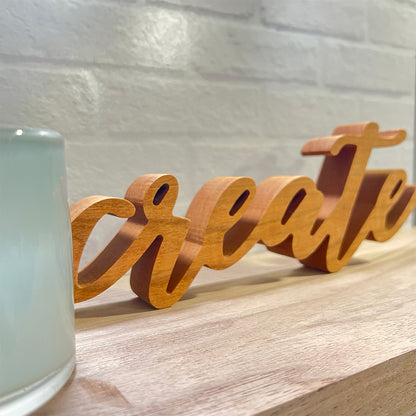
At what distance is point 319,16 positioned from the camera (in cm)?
81

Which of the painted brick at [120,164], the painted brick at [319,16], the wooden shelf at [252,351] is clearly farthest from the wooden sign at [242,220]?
the painted brick at [319,16]

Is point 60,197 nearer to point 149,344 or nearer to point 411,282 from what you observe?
point 149,344

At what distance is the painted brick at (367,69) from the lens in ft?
2.74

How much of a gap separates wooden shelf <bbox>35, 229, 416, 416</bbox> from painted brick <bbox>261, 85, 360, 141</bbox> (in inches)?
12.1

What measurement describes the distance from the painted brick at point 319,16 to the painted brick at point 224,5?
0.03 m

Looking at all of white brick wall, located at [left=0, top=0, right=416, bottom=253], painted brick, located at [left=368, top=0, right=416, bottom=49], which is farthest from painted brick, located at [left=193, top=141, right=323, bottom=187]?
painted brick, located at [left=368, top=0, right=416, bottom=49]

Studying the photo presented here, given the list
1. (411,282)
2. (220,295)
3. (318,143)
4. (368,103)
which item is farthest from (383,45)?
(220,295)

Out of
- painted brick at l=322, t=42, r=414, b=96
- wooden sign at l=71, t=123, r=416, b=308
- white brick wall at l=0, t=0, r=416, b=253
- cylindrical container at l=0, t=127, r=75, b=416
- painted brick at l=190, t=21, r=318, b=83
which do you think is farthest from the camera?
painted brick at l=322, t=42, r=414, b=96

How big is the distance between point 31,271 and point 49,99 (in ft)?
1.13

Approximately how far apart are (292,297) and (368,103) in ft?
1.76

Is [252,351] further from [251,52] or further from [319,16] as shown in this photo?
[319,16]

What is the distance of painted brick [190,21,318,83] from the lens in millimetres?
688

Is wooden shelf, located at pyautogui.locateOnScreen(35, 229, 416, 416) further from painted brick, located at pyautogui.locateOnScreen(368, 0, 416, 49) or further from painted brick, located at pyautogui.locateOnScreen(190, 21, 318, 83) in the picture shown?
painted brick, located at pyautogui.locateOnScreen(368, 0, 416, 49)

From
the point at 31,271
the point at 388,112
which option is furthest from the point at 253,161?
the point at 31,271
